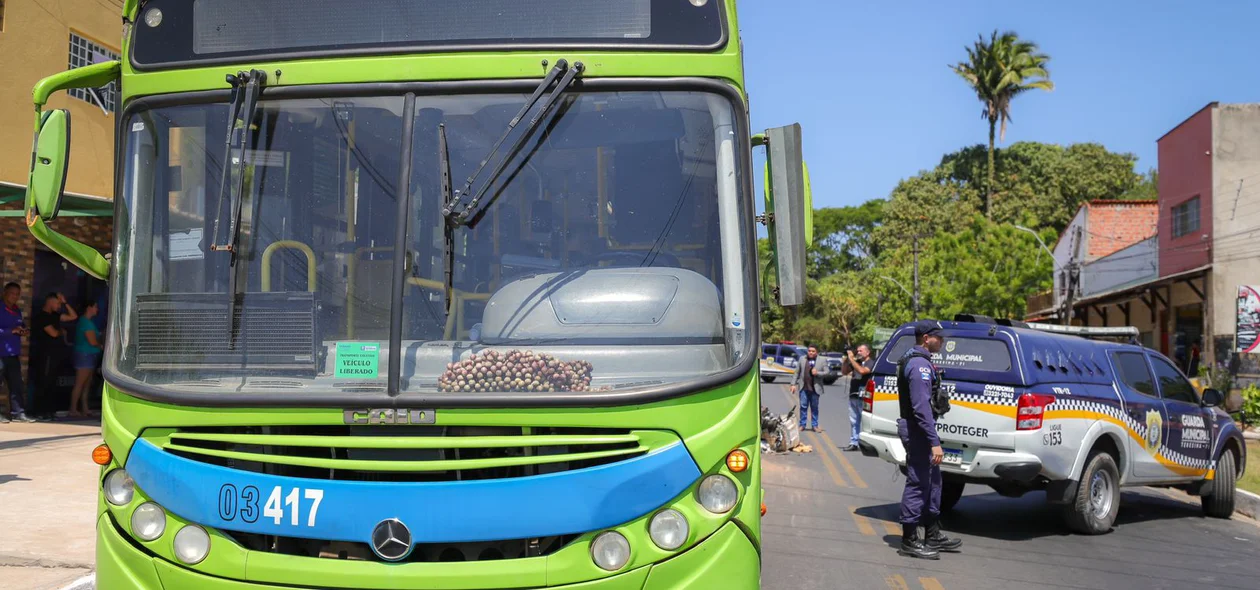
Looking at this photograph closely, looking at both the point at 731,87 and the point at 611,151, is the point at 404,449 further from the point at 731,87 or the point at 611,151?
the point at 731,87

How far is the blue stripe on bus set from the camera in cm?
366

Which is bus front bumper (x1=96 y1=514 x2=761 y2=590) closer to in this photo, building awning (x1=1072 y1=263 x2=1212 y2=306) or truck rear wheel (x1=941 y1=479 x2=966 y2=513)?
truck rear wheel (x1=941 y1=479 x2=966 y2=513)

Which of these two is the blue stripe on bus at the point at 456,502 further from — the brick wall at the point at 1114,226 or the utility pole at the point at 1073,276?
the brick wall at the point at 1114,226

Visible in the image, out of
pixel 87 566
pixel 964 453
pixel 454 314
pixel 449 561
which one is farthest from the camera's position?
pixel 964 453

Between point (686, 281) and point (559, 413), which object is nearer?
point (559, 413)

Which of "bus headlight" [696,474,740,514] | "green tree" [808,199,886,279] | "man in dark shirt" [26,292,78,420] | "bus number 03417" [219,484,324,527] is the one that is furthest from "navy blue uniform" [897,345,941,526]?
"green tree" [808,199,886,279]

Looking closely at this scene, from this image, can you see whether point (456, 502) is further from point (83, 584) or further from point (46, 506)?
point (46, 506)

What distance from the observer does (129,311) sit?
13.9ft

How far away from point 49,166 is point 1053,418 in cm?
782

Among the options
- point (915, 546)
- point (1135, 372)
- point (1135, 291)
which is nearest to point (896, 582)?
point (915, 546)

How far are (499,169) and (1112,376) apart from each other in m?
7.93

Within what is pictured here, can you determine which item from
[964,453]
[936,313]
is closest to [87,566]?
[964,453]

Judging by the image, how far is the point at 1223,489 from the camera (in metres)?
11.2

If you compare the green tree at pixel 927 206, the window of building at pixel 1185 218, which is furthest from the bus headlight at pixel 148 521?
the green tree at pixel 927 206
